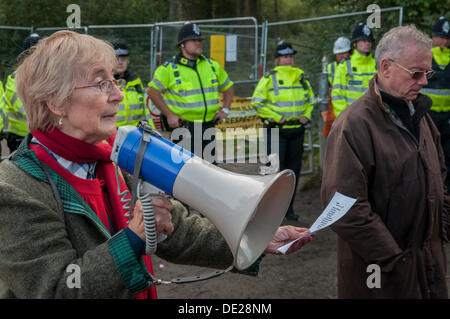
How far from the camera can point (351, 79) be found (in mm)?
6859

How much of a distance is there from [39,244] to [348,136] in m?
1.59

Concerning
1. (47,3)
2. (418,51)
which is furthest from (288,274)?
(47,3)

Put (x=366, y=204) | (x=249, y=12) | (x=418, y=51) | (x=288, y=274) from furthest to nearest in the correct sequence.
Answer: (x=249, y=12) < (x=288, y=274) < (x=418, y=51) < (x=366, y=204)

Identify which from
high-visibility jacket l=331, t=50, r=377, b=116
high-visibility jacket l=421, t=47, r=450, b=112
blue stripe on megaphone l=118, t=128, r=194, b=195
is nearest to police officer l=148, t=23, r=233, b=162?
high-visibility jacket l=331, t=50, r=377, b=116

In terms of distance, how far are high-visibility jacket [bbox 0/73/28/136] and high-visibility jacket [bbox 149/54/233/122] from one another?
5.65 ft

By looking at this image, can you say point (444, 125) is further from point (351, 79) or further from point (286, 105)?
point (286, 105)

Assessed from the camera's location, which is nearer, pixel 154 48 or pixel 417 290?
pixel 417 290

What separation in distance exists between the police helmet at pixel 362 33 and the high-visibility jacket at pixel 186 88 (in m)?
2.08

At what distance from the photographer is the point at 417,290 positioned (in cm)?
253

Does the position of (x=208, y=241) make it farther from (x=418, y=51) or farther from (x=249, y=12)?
(x=249, y=12)

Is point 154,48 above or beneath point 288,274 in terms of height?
above

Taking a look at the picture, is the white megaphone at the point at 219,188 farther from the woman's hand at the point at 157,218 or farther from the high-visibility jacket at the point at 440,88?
the high-visibility jacket at the point at 440,88

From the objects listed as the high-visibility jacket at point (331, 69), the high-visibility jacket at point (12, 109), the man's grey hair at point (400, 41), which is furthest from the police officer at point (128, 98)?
the man's grey hair at point (400, 41)

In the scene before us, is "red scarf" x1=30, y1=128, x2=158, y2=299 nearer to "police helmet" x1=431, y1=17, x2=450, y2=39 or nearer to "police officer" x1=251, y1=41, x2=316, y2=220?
"police officer" x1=251, y1=41, x2=316, y2=220
